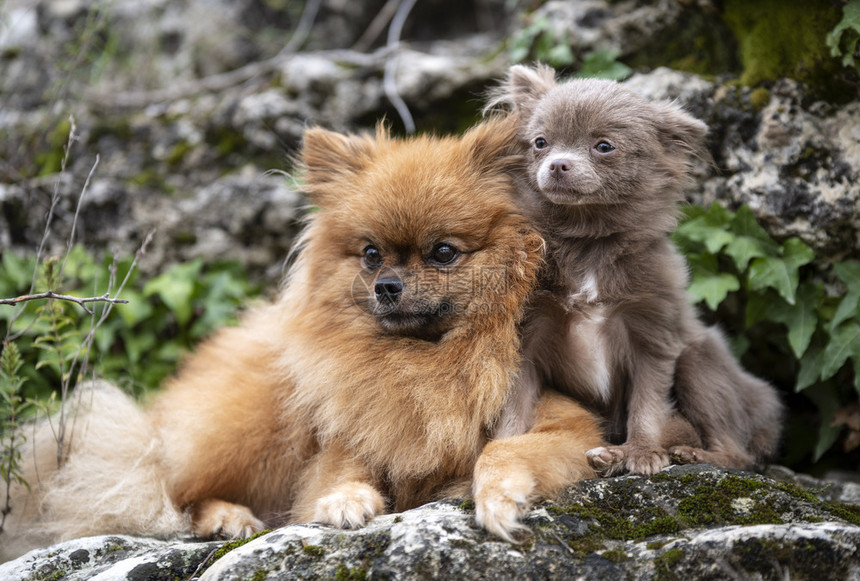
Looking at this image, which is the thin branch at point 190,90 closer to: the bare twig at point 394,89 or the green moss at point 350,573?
the bare twig at point 394,89

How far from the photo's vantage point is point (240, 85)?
260 inches

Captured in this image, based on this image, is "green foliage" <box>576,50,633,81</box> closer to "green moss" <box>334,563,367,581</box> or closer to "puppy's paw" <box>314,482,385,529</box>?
"puppy's paw" <box>314,482,385,529</box>

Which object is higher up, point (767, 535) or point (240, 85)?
point (240, 85)

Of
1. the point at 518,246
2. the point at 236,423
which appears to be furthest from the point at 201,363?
the point at 518,246

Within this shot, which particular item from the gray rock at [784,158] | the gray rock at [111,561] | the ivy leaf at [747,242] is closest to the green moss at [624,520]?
the gray rock at [111,561]

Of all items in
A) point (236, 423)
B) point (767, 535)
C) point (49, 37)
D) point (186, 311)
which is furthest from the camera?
point (49, 37)

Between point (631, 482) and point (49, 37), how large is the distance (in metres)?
7.27

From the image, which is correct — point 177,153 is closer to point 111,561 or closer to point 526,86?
point 526,86

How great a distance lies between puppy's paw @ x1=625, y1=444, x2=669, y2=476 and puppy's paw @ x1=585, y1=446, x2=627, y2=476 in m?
0.03

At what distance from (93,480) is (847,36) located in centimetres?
476

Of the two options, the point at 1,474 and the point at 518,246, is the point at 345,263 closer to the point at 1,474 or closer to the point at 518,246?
the point at 518,246

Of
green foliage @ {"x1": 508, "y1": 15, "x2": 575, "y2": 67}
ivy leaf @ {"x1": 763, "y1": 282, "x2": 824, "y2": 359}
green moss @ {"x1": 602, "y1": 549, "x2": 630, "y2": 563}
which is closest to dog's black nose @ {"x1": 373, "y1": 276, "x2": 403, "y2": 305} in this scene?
green moss @ {"x1": 602, "y1": 549, "x2": 630, "y2": 563}

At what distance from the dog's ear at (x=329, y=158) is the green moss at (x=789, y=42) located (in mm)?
2492

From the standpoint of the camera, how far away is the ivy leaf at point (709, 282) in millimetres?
4094
